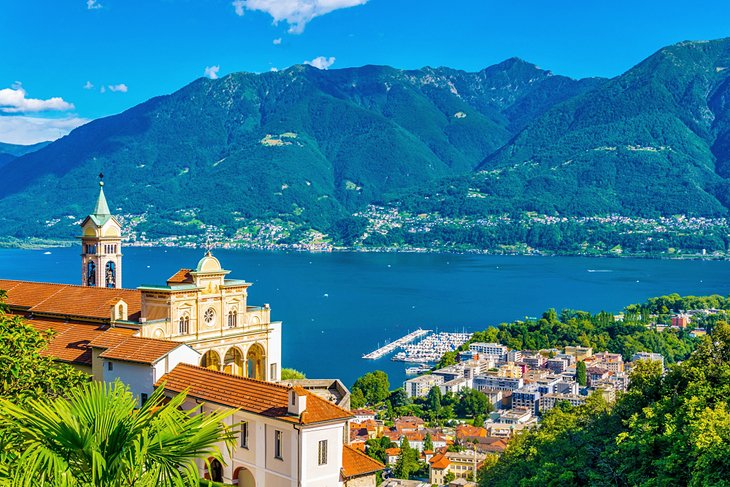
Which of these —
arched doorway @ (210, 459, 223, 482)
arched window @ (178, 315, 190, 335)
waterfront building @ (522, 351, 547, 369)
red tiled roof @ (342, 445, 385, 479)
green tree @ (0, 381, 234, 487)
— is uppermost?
green tree @ (0, 381, 234, 487)

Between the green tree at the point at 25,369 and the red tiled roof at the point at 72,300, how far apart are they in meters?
7.24

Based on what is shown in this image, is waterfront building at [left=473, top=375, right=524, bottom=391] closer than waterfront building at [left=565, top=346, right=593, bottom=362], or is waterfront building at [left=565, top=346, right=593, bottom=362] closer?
waterfront building at [left=473, top=375, right=524, bottom=391]

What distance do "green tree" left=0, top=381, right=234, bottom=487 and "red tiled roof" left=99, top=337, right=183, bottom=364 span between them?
8.07 m

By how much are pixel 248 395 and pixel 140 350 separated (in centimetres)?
375

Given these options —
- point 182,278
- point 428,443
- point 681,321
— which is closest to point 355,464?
point 182,278

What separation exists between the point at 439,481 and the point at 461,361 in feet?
90.0

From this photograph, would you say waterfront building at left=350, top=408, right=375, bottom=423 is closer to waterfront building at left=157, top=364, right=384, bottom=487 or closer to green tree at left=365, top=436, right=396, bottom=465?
green tree at left=365, top=436, right=396, bottom=465

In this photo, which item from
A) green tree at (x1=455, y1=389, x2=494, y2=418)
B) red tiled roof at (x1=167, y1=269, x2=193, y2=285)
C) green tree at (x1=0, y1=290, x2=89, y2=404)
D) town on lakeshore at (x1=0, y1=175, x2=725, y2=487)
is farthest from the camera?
green tree at (x1=455, y1=389, x2=494, y2=418)

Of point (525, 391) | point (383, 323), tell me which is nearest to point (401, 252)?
point (383, 323)

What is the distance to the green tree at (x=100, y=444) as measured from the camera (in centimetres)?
618

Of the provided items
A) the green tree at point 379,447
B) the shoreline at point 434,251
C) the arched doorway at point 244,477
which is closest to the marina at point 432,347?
the green tree at point 379,447

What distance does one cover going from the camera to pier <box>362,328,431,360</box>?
2704 inches

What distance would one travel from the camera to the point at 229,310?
20.2m

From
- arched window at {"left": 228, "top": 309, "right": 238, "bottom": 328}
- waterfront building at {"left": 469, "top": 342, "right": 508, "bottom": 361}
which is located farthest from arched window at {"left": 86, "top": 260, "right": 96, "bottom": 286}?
waterfront building at {"left": 469, "top": 342, "right": 508, "bottom": 361}
